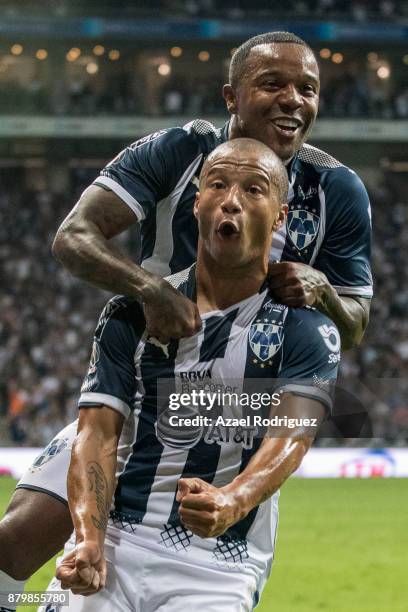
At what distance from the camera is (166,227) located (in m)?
3.25

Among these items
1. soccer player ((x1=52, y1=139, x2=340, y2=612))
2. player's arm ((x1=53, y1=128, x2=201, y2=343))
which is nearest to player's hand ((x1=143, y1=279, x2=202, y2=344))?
soccer player ((x1=52, y1=139, x2=340, y2=612))

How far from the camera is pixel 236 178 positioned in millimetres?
2459

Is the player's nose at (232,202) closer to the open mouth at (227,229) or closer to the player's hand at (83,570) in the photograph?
the open mouth at (227,229)

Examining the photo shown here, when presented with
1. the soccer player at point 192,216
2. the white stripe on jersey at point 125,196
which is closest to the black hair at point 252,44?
the soccer player at point 192,216

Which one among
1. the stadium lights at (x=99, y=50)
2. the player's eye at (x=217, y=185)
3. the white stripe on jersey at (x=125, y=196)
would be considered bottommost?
the stadium lights at (x=99, y=50)

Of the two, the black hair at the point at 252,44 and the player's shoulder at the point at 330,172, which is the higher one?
the black hair at the point at 252,44

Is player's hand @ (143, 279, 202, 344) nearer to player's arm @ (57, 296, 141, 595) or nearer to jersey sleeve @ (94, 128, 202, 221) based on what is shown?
player's arm @ (57, 296, 141, 595)

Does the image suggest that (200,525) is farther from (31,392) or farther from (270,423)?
(31,392)

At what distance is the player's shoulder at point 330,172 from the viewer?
10.7ft

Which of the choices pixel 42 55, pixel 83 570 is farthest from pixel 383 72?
pixel 83 570

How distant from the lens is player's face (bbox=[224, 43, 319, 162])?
117 inches

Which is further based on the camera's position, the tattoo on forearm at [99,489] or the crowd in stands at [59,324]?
the crowd in stands at [59,324]

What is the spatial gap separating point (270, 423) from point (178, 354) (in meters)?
0.31

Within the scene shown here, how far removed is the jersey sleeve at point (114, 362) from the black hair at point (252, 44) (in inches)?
33.6
